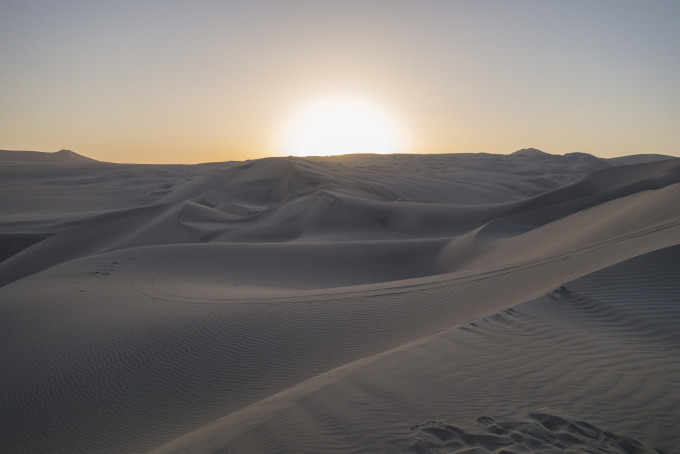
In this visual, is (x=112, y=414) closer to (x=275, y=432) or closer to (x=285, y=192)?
(x=275, y=432)

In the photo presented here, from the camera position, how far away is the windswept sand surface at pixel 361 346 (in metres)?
2.54

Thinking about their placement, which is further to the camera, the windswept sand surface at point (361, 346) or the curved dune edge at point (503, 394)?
the windswept sand surface at point (361, 346)

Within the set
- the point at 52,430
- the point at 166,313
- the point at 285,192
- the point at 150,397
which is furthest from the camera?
the point at 285,192

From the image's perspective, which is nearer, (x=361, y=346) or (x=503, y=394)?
(x=503, y=394)

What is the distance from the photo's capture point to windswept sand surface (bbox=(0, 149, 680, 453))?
100 inches

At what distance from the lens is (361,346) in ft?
14.9

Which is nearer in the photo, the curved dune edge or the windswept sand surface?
the curved dune edge

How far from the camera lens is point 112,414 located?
4.01m

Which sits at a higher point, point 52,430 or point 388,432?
point 388,432

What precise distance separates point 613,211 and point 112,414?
842cm

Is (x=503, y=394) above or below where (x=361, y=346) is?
above

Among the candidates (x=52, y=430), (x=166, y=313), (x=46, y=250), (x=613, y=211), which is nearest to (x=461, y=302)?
(x=166, y=313)

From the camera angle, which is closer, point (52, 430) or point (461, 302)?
point (52, 430)

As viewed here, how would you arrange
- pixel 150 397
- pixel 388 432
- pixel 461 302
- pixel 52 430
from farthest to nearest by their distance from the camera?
pixel 461 302 → pixel 150 397 → pixel 52 430 → pixel 388 432
